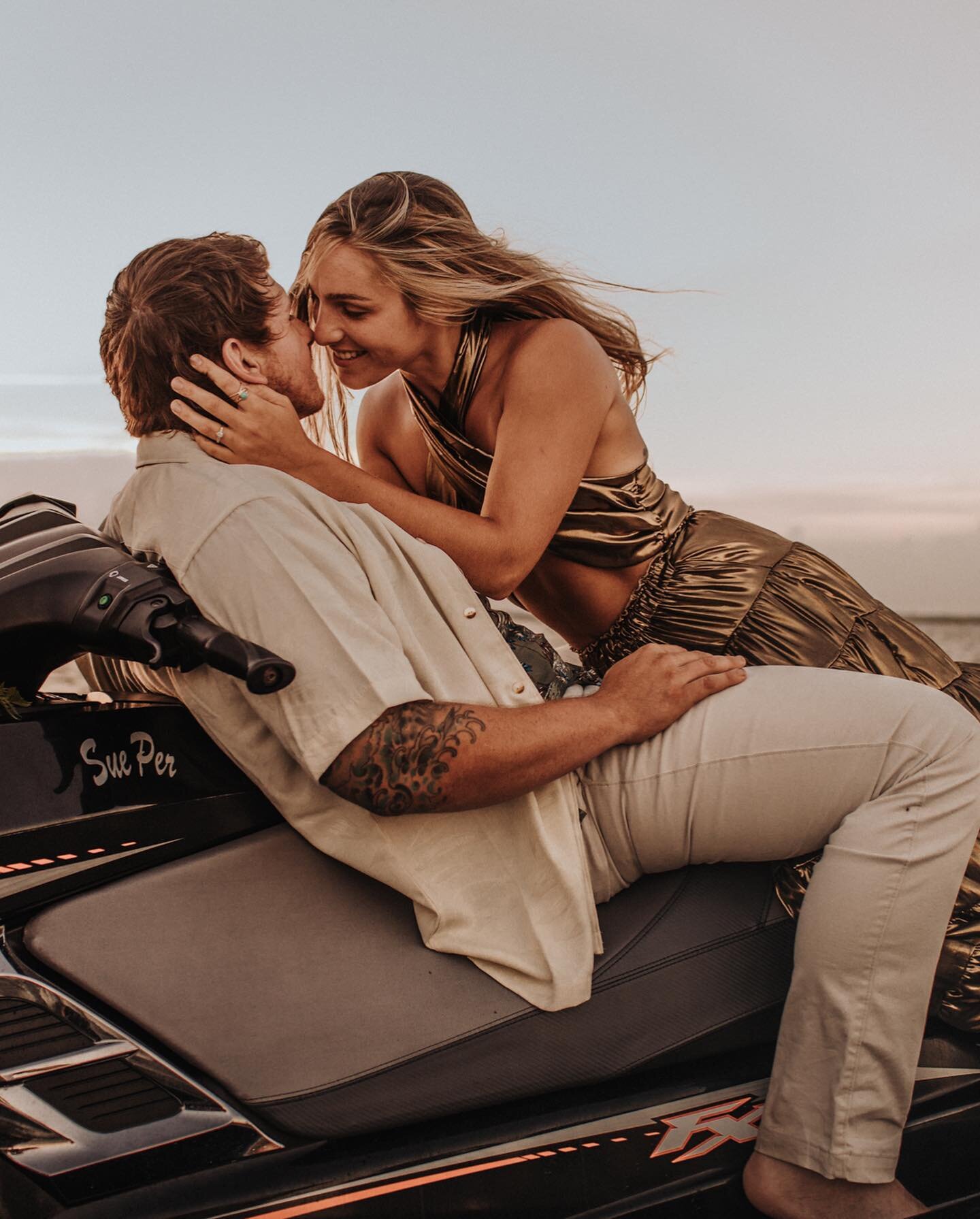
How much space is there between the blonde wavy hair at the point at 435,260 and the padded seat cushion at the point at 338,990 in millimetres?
1119

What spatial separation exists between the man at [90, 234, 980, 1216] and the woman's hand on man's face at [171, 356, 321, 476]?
0.30 ft

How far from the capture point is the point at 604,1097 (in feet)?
4.34

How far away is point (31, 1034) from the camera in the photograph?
1.08 metres

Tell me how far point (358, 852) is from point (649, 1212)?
567 mm

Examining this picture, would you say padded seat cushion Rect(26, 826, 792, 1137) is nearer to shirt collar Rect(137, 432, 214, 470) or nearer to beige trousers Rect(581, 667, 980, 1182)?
beige trousers Rect(581, 667, 980, 1182)

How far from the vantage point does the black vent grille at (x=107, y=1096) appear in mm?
1081

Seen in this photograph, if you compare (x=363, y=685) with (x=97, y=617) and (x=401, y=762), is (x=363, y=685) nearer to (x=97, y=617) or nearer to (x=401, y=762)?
(x=401, y=762)

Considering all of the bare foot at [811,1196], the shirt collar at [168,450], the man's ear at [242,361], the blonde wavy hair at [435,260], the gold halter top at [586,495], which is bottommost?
the bare foot at [811,1196]

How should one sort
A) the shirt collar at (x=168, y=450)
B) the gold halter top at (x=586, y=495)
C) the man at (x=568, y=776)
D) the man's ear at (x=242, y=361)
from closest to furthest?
the man at (x=568, y=776) < the shirt collar at (x=168, y=450) < the man's ear at (x=242, y=361) < the gold halter top at (x=586, y=495)

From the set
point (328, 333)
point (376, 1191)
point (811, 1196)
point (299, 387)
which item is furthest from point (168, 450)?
point (811, 1196)

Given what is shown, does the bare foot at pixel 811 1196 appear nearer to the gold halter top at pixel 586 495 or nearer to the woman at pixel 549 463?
the woman at pixel 549 463

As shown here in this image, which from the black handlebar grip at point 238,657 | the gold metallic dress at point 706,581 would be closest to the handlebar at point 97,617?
the black handlebar grip at point 238,657

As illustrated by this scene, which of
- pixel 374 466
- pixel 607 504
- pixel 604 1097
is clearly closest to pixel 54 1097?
Answer: pixel 604 1097

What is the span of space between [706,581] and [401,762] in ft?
3.31
